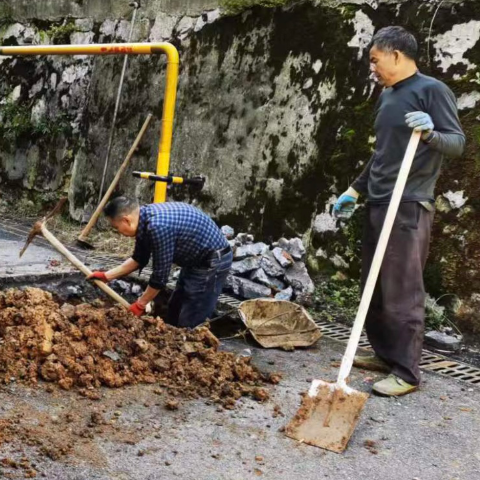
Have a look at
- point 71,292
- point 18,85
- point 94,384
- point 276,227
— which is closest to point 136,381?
point 94,384

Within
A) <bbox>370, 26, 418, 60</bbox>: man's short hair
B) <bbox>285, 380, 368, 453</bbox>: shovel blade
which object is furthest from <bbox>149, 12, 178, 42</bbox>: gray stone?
<bbox>285, 380, 368, 453</bbox>: shovel blade

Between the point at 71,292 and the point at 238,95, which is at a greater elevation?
the point at 238,95

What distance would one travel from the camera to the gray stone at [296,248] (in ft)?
18.3

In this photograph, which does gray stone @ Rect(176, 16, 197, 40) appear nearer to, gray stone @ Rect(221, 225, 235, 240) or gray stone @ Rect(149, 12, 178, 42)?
gray stone @ Rect(149, 12, 178, 42)

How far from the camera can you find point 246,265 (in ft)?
17.8

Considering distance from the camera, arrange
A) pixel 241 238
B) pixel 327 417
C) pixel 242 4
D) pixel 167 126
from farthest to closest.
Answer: pixel 242 4 → pixel 241 238 → pixel 167 126 → pixel 327 417

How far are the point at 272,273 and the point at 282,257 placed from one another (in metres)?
0.19

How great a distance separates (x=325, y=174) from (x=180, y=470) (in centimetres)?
347

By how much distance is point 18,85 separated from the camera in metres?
9.24

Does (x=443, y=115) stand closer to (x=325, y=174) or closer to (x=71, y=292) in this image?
(x=325, y=174)

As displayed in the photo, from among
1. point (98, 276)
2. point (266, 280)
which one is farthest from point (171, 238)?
point (266, 280)

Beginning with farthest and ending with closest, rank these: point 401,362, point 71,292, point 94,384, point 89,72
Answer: point 89,72, point 71,292, point 401,362, point 94,384

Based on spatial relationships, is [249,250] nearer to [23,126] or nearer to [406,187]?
[406,187]

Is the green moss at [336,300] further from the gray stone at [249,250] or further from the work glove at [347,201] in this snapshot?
the work glove at [347,201]
